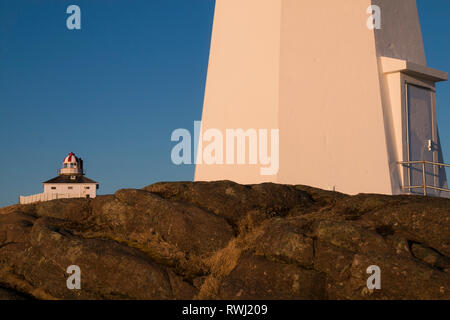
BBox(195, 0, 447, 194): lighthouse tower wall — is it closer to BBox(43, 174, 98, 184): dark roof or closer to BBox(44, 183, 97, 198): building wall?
BBox(44, 183, 97, 198): building wall

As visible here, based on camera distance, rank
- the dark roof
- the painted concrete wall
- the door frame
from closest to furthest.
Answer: the painted concrete wall < the door frame < the dark roof

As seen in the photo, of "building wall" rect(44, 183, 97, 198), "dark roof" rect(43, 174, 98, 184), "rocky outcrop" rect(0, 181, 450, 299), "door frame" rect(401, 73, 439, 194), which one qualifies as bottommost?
"rocky outcrop" rect(0, 181, 450, 299)

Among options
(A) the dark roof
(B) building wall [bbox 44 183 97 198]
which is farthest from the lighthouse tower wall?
(A) the dark roof

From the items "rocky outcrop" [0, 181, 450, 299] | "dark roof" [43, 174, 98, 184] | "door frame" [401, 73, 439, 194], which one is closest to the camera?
"rocky outcrop" [0, 181, 450, 299]

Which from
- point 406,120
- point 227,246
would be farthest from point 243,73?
point 227,246

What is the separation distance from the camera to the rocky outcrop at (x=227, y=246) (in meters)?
8.79

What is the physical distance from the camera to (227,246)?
10430 mm

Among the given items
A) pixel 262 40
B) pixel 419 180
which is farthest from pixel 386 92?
pixel 262 40

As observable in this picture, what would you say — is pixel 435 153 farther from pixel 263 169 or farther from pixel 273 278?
pixel 273 278

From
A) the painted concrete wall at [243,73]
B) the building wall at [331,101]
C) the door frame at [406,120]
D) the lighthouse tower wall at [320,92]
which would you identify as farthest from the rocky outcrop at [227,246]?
the door frame at [406,120]

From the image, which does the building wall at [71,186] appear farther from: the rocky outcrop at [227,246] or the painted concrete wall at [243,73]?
the rocky outcrop at [227,246]

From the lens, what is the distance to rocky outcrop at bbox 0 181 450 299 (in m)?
8.79

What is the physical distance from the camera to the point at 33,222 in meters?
12.0

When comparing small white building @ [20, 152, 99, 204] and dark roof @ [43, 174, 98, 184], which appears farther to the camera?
dark roof @ [43, 174, 98, 184]
